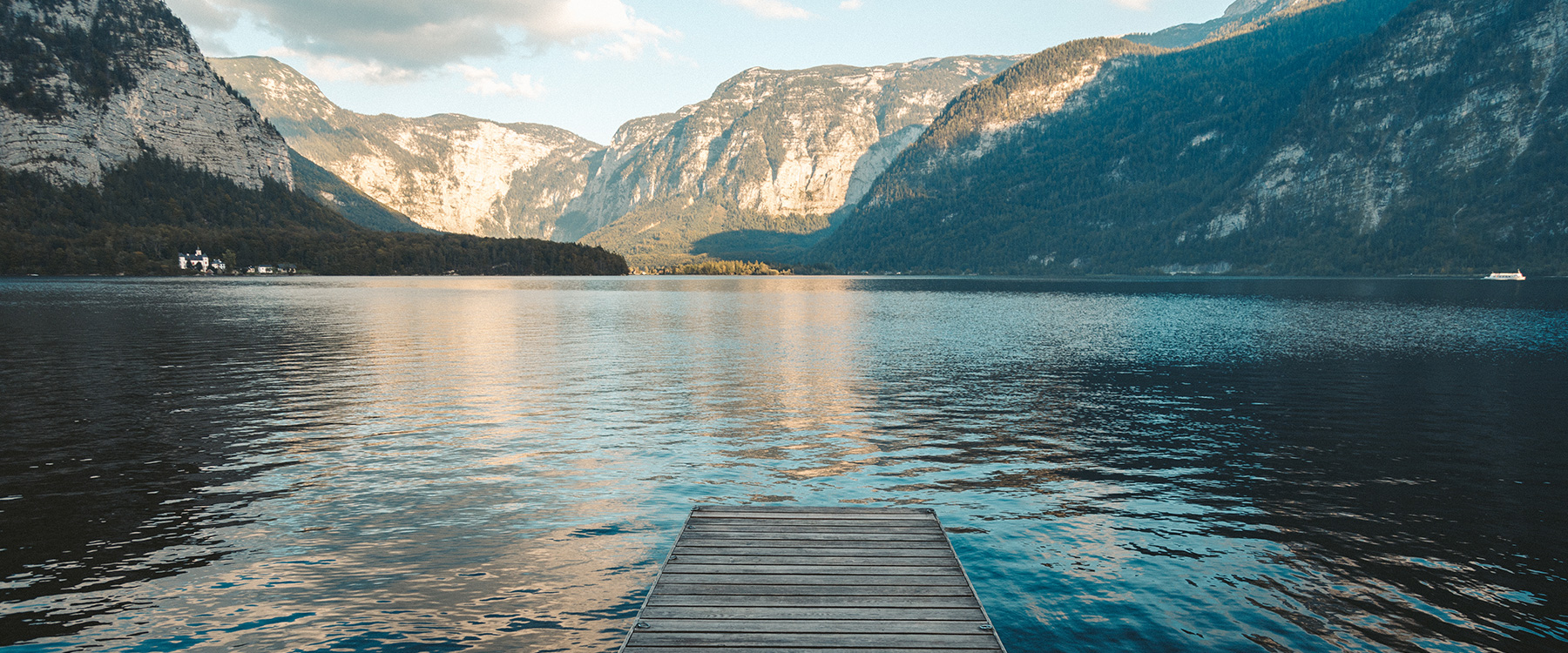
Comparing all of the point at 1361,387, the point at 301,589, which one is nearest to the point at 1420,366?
the point at 1361,387

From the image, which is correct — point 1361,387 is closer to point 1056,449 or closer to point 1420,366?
point 1420,366

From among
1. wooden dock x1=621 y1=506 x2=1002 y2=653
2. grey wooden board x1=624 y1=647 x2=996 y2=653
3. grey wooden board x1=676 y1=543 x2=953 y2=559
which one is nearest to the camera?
grey wooden board x1=624 y1=647 x2=996 y2=653

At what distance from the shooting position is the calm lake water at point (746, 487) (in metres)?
15.6

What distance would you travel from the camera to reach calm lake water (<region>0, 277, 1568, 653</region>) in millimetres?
15578

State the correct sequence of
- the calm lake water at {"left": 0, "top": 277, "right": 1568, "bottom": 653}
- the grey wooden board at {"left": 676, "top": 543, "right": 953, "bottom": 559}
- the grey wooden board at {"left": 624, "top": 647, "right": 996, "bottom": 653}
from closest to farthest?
the grey wooden board at {"left": 624, "top": 647, "right": 996, "bottom": 653} < the calm lake water at {"left": 0, "top": 277, "right": 1568, "bottom": 653} < the grey wooden board at {"left": 676, "top": 543, "right": 953, "bottom": 559}

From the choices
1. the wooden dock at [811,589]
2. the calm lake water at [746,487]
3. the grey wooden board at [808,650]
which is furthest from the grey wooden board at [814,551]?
the grey wooden board at [808,650]

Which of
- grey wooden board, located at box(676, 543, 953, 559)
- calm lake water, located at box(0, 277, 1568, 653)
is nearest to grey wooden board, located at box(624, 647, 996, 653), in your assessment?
calm lake water, located at box(0, 277, 1568, 653)

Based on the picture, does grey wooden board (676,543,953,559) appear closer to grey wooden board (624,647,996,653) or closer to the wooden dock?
the wooden dock

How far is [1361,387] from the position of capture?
47125mm

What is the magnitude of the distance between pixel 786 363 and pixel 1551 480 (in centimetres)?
4145

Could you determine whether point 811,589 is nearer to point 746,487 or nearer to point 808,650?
point 808,650

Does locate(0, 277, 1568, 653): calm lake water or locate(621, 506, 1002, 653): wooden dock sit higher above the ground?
locate(621, 506, 1002, 653): wooden dock

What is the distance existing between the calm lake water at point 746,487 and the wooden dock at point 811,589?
1767 mm

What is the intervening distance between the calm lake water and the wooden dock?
1.77m
